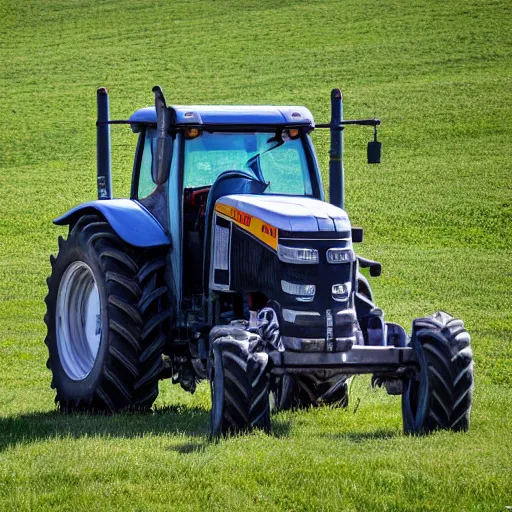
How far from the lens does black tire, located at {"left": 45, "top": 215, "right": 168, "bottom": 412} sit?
977 centimetres

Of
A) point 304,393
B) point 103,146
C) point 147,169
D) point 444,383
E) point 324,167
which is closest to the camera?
point 444,383

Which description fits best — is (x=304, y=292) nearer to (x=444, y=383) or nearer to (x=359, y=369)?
(x=359, y=369)

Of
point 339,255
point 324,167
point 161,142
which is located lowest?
point 339,255

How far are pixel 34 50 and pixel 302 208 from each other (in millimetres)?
45727

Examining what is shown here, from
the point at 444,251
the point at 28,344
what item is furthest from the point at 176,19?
the point at 28,344

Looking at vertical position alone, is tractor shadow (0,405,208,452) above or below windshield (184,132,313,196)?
below

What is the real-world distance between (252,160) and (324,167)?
25.0 m

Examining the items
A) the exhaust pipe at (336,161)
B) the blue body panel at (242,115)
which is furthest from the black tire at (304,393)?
the blue body panel at (242,115)

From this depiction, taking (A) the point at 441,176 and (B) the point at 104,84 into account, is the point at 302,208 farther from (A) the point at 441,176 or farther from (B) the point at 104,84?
(B) the point at 104,84

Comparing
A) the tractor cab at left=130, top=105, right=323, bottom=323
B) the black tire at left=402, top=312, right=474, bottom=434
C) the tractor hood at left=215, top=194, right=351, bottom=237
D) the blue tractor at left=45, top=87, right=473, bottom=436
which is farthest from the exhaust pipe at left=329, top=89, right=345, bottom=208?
the black tire at left=402, top=312, right=474, bottom=434

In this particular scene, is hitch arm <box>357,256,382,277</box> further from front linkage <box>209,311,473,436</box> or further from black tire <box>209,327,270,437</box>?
black tire <box>209,327,270,437</box>

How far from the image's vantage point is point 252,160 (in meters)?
10.5

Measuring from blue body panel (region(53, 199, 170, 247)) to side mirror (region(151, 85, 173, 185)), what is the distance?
0.37m

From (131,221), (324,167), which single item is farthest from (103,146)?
(324,167)
